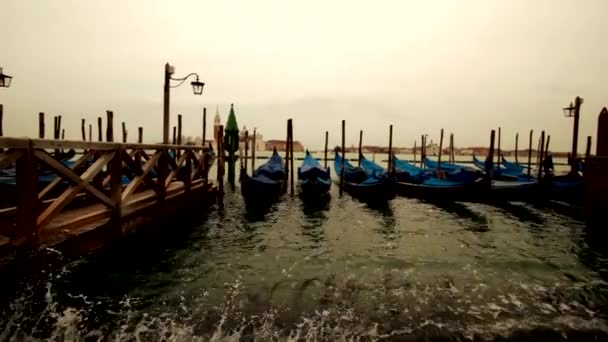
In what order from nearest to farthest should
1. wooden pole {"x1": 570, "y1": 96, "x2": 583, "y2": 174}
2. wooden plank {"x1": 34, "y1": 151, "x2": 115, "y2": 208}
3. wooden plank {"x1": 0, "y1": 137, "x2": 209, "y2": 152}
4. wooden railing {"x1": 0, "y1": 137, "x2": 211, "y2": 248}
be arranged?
wooden plank {"x1": 0, "y1": 137, "x2": 209, "y2": 152}
wooden railing {"x1": 0, "y1": 137, "x2": 211, "y2": 248}
wooden plank {"x1": 34, "y1": 151, "x2": 115, "y2": 208}
wooden pole {"x1": 570, "y1": 96, "x2": 583, "y2": 174}

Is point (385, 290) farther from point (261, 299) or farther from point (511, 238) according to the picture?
point (511, 238)

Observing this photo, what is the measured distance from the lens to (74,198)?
5.36 meters

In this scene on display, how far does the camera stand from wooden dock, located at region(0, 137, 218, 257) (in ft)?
9.85

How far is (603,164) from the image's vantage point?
6086 mm

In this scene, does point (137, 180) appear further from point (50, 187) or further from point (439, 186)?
point (439, 186)

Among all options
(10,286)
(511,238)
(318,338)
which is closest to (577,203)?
(511,238)

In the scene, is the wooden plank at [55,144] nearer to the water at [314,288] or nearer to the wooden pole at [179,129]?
the water at [314,288]

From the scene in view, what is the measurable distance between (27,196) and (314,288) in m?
3.37

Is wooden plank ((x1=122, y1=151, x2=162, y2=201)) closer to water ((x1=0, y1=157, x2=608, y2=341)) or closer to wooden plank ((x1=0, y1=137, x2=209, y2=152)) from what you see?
wooden plank ((x1=0, y1=137, x2=209, y2=152))

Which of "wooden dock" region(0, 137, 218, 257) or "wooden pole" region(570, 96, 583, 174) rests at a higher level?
"wooden pole" region(570, 96, 583, 174)

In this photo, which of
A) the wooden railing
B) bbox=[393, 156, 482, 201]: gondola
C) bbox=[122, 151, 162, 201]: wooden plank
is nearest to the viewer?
the wooden railing

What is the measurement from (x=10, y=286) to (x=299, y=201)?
381 inches

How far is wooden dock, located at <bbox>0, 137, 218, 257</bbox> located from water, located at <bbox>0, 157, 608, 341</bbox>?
1.29 feet

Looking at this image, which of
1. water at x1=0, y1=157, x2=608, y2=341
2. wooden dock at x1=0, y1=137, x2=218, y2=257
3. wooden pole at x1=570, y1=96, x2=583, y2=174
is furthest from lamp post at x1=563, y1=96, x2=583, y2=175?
wooden dock at x1=0, y1=137, x2=218, y2=257
